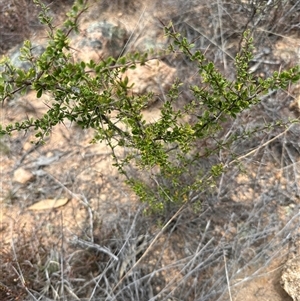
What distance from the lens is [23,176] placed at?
2.40 m

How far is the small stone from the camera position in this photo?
2387 mm

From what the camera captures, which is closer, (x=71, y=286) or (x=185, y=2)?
(x=71, y=286)

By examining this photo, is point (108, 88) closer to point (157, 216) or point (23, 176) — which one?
point (157, 216)

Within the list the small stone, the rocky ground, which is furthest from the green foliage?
the small stone

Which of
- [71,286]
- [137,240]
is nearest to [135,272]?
[137,240]

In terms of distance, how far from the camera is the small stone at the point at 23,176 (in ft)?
7.83

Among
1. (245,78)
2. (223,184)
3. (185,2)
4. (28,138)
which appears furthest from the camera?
(185,2)

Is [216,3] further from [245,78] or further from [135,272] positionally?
[135,272]

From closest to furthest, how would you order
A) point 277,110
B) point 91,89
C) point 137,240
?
point 91,89 → point 137,240 → point 277,110

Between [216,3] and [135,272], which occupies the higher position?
[216,3]

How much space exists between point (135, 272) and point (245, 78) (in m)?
1.11

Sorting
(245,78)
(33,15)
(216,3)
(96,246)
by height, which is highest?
(33,15)

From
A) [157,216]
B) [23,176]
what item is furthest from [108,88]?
[23,176]

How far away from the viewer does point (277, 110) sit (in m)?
2.39
